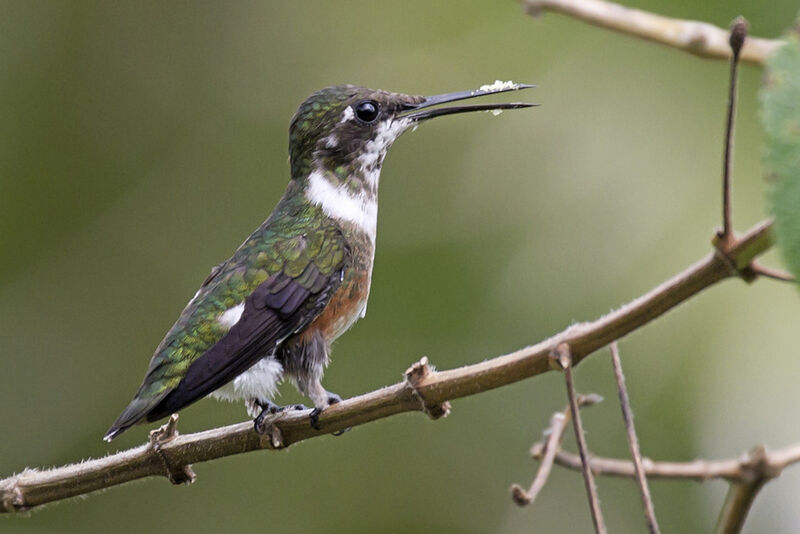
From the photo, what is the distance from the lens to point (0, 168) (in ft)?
26.3

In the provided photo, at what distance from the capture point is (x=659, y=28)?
10.8 ft

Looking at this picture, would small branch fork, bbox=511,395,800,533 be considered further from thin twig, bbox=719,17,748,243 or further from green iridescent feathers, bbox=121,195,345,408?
green iridescent feathers, bbox=121,195,345,408

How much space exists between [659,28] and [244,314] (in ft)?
5.63

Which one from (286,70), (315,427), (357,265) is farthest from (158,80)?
(315,427)

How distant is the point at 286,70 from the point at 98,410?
10.0 feet

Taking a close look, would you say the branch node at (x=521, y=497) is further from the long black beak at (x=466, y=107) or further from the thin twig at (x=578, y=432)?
the long black beak at (x=466, y=107)

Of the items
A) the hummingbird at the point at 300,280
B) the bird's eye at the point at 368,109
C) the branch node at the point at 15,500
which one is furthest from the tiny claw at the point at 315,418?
the bird's eye at the point at 368,109

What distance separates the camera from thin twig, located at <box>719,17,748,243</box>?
1.71m

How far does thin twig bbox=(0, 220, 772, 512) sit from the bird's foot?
0.08 feet

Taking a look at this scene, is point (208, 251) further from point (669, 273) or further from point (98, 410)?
point (669, 273)

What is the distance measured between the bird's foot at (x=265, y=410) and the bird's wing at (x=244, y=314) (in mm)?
178

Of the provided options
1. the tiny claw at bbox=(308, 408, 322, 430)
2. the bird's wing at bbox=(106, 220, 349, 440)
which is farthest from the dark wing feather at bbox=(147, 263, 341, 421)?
the tiny claw at bbox=(308, 408, 322, 430)

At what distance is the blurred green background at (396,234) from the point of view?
6.53 metres

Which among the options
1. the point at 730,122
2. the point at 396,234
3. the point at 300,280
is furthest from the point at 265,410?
the point at 396,234
